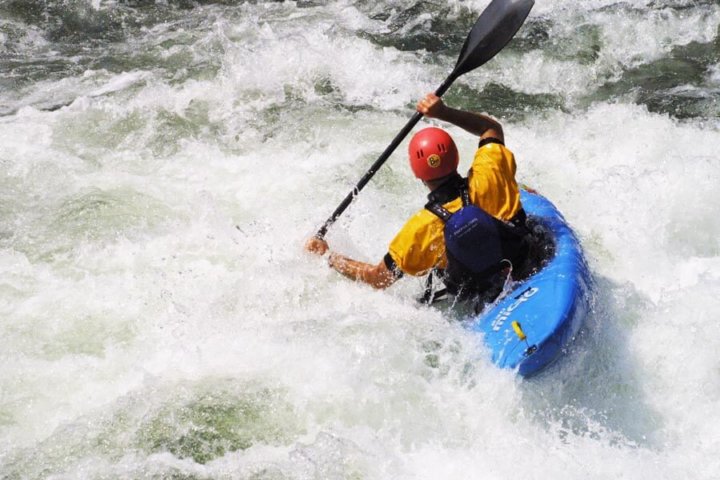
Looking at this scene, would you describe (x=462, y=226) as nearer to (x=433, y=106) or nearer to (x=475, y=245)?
(x=475, y=245)

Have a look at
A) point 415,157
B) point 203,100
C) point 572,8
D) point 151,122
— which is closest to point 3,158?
point 151,122

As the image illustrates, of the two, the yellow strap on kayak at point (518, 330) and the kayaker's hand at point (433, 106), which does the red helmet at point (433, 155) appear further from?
the yellow strap on kayak at point (518, 330)

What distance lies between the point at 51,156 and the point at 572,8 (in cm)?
544

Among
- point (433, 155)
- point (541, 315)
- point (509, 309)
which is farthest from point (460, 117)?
point (541, 315)

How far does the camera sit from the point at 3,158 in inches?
245

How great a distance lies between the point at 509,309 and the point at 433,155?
34.2 inches

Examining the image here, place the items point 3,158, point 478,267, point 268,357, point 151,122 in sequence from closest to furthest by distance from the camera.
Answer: point 478,267
point 268,357
point 3,158
point 151,122

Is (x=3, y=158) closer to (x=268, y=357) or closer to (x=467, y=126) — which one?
(x=268, y=357)

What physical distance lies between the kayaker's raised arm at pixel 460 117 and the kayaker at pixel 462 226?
20 centimetres

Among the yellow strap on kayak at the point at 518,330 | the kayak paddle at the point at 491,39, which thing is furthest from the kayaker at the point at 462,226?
the kayak paddle at the point at 491,39

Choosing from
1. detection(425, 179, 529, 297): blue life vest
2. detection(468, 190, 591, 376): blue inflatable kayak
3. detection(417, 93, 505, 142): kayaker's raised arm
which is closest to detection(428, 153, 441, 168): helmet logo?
detection(425, 179, 529, 297): blue life vest

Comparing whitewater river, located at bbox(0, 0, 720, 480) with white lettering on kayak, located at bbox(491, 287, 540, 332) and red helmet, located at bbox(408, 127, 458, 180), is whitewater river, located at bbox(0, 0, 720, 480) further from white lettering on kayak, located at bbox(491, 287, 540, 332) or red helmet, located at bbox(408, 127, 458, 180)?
red helmet, located at bbox(408, 127, 458, 180)

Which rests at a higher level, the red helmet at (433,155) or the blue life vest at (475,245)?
the red helmet at (433,155)

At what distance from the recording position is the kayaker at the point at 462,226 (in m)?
3.95
